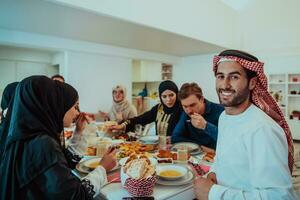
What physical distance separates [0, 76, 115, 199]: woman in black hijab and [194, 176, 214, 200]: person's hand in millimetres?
491

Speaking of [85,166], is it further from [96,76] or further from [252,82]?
[96,76]

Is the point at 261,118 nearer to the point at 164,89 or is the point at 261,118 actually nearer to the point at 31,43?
the point at 164,89

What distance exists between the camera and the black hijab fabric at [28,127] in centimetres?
92

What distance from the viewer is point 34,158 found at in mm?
934

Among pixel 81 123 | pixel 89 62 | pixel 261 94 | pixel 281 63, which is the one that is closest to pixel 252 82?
pixel 261 94

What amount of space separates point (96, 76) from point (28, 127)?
3733 millimetres

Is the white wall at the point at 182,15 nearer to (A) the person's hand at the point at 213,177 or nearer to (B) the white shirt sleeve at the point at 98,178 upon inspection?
(B) the white shirt sleeve at the point at 98,178

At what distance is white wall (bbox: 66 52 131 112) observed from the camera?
428cm

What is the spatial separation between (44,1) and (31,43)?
1621mm

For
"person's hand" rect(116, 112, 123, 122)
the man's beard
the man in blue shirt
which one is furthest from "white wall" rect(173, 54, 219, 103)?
the man's beard

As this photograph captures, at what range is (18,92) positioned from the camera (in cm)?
103

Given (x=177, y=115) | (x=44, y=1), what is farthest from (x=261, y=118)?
(x=44, y=1)

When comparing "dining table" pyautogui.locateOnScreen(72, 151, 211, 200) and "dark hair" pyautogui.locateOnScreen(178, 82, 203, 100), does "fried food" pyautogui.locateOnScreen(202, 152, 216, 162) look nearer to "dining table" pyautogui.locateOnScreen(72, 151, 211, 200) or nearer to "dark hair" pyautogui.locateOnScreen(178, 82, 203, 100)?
"dining table" pyautogui.locateOnScreen(72, 151, 211, 200)

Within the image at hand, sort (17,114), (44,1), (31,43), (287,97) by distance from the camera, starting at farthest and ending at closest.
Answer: (287,97) → (31,43) → (44,1) → (17,114)
